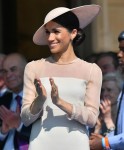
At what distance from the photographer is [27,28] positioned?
11.7 meters

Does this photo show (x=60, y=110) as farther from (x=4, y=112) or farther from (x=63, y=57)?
(x=4, y=112)

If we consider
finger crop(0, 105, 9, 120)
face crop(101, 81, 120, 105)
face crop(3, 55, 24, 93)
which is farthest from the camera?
face crop(3, 55, 24, 93)

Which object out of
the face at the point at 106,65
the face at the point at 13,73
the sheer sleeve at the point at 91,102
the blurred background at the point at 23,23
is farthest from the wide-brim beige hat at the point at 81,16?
the blurred background at the point at 23,23

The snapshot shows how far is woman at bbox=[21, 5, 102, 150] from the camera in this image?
16.4 feet

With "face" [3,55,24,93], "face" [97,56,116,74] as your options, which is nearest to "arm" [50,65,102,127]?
"face" [3,55,24,93]

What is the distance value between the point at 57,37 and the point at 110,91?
6.03ft

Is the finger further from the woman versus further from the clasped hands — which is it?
the clasped hands

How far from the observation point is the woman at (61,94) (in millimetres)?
5012

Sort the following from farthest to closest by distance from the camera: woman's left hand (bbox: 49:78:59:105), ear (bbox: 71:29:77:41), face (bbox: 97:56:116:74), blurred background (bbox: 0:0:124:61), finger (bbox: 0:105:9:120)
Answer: blurred background (bbox: 0:0:124:61)
face (bbox: 97:56:116:74)
finger (bbox: 0:105:9:120)
ear (bbox: 71:29:77:41)
woman's left hand (bbox: 49:78:59:105)

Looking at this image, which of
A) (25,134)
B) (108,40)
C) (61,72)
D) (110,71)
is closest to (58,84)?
(61,72)

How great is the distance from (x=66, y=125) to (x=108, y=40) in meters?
5.48

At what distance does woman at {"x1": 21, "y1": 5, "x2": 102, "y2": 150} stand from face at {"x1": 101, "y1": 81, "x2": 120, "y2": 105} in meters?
1.66

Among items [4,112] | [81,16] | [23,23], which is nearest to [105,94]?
[4,112]

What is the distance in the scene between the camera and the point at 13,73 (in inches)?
291
